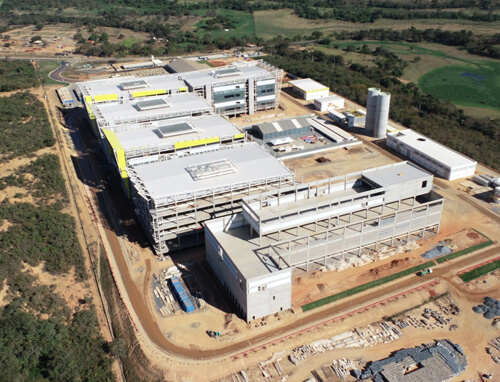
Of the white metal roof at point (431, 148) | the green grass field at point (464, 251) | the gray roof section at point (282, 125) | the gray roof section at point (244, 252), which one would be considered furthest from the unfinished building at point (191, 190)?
the white metal roof at point (431, 148)

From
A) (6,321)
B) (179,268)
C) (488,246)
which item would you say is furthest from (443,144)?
(6,321)

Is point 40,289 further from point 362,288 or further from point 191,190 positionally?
point 362,288

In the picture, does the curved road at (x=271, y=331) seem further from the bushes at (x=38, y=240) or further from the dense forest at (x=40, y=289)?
the bushes at (x=38, y=240)

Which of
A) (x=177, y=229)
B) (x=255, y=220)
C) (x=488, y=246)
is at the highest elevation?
(x=255, y=220)

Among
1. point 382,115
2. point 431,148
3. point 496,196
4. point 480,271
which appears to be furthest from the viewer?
point 382,115

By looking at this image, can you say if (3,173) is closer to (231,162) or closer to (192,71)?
(231,162)

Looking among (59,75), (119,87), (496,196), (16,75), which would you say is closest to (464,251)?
(496,196)
